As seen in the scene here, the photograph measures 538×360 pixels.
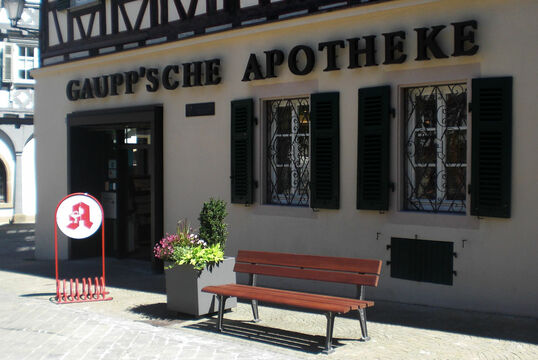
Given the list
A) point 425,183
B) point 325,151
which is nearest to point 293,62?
point 325,151

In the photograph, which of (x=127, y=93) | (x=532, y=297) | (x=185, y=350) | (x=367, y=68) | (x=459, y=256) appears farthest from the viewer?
(x=127, y=93)

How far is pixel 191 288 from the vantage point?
24.5 feet

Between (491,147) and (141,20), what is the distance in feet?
21.3

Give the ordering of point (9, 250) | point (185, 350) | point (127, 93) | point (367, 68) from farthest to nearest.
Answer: point (9, 250), point (127, 93), point (367, 68), point (185, 350)

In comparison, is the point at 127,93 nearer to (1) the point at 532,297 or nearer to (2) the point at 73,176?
(2) the point at 73,176

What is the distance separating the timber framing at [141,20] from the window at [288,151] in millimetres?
1220

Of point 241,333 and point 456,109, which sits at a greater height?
point 456,109

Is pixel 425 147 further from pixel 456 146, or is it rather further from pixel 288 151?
pixel 288 151

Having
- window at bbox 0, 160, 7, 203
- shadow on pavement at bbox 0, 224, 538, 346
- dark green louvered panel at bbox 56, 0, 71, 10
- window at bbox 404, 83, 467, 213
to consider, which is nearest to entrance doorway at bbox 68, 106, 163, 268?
shadow on pavement at bbox 0, 224, 538, 346

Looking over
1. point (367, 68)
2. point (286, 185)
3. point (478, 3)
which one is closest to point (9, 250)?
point (286, 185)

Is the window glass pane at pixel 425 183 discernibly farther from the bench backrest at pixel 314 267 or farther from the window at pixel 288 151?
the bench backrest at pixel 314 267

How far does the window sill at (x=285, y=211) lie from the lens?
894 cm

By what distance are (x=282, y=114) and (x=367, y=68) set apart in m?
1.57

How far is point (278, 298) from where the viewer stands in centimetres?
634
